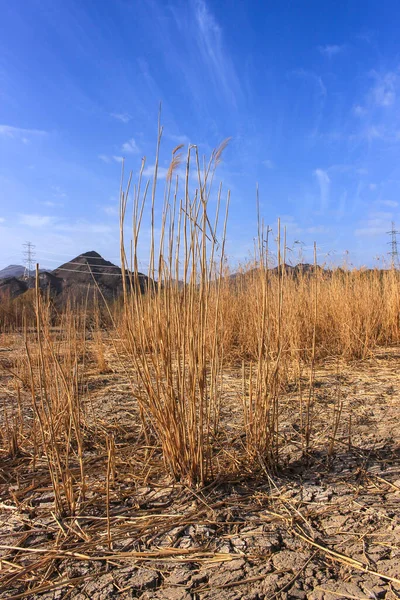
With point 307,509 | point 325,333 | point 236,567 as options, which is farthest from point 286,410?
point 325,333

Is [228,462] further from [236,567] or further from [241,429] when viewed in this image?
[236,567]

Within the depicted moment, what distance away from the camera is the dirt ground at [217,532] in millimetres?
1054

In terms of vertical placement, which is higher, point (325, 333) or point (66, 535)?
point (325, 333)

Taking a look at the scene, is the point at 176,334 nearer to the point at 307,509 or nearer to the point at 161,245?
the point at 161,245

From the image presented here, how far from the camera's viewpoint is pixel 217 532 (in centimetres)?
127

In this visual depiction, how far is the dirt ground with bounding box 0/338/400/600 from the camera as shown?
1.05 meters

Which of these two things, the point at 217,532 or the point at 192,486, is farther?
the point at 192,486

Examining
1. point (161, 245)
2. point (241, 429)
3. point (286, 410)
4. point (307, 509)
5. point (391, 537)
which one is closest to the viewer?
point (391, 537)

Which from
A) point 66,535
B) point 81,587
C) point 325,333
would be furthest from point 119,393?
point 325,333

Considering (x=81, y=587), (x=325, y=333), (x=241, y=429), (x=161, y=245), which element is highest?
(x=161, y=245)

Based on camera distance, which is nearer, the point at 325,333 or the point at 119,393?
the point at 119,393

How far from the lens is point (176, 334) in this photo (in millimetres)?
1551

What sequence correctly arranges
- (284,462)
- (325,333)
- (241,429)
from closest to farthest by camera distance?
(284,462) → (241,429) → (325,333)

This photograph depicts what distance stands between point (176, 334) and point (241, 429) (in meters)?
0.77
